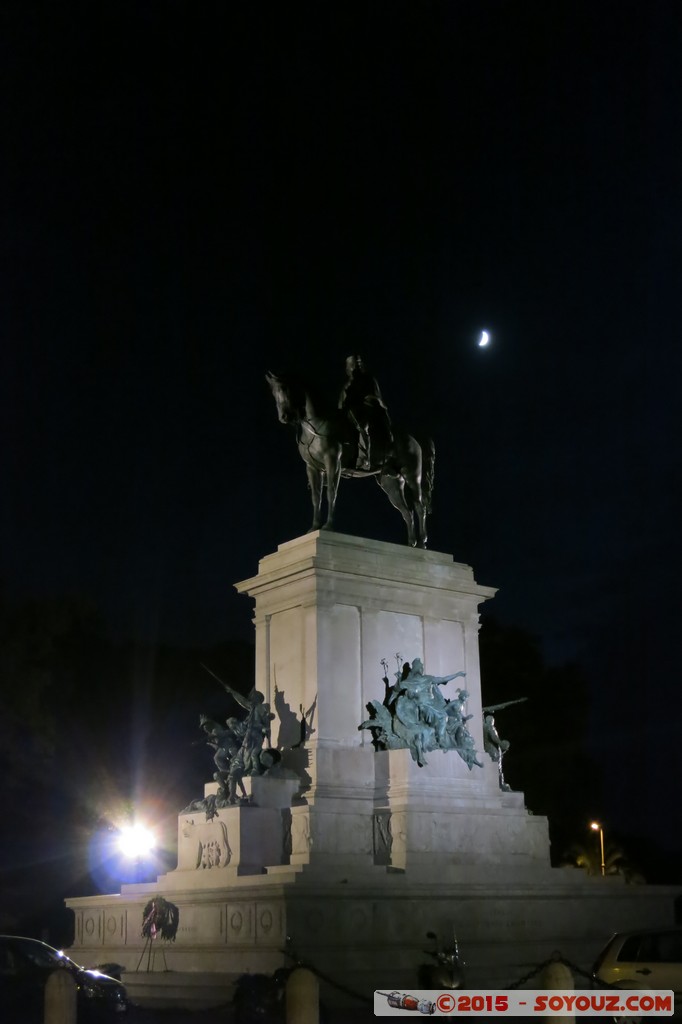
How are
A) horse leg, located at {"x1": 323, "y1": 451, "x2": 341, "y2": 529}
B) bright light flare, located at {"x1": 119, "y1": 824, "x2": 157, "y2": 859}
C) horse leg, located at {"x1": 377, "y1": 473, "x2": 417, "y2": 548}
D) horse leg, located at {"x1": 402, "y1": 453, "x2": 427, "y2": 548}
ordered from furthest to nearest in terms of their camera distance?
bright light flare, located at {"x1": 119, "y1": 824, "x2": 157, "y2": 859} < horse leg, located at {"x1": 377, "y1": 473, "x2": 417, "y2": 548} < horse leg, located at {"x1": 402, "y1": 453, "x2": 427, "y2": 548} < horse leg, located at {"x1": 323, "y1": 451, "x2": 341, "y2": 529}

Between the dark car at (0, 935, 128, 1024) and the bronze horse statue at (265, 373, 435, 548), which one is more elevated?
the bronze horse statue at (265, 373, 435, 548)

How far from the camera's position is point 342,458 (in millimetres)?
27781

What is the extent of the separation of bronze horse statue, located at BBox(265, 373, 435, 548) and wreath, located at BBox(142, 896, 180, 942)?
A: 8.30 metres

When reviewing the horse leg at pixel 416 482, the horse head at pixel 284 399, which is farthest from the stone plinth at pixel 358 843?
the horse head at pixel 284 399

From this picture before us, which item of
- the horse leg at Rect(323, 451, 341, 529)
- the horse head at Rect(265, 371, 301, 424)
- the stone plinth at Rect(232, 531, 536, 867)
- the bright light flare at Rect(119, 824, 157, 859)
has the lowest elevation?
the bright light flare at Rect(119, 824, 157, 859)

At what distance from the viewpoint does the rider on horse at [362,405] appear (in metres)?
27.9

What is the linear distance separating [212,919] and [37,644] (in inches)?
725

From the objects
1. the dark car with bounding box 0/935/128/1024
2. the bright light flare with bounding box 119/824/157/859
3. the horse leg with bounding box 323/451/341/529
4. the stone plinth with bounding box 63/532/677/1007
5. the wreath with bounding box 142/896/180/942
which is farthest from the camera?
the bright light flare with bounding box 119/824/157/859

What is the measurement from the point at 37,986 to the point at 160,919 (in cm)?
541

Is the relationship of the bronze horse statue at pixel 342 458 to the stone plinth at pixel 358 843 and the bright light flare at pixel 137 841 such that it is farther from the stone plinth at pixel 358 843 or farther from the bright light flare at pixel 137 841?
the bright light flare at pixel 137 841

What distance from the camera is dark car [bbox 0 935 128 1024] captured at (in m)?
17.6

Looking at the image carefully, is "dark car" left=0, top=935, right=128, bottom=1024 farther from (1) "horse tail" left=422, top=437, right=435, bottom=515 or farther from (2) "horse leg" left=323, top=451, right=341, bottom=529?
(1) "horse tail" left=422, top=437, right=435, bottom=515

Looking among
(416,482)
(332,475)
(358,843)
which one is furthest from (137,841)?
(416,482)

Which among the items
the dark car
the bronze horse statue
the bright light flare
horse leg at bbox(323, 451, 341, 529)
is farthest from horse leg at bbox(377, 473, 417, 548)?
the dark car
